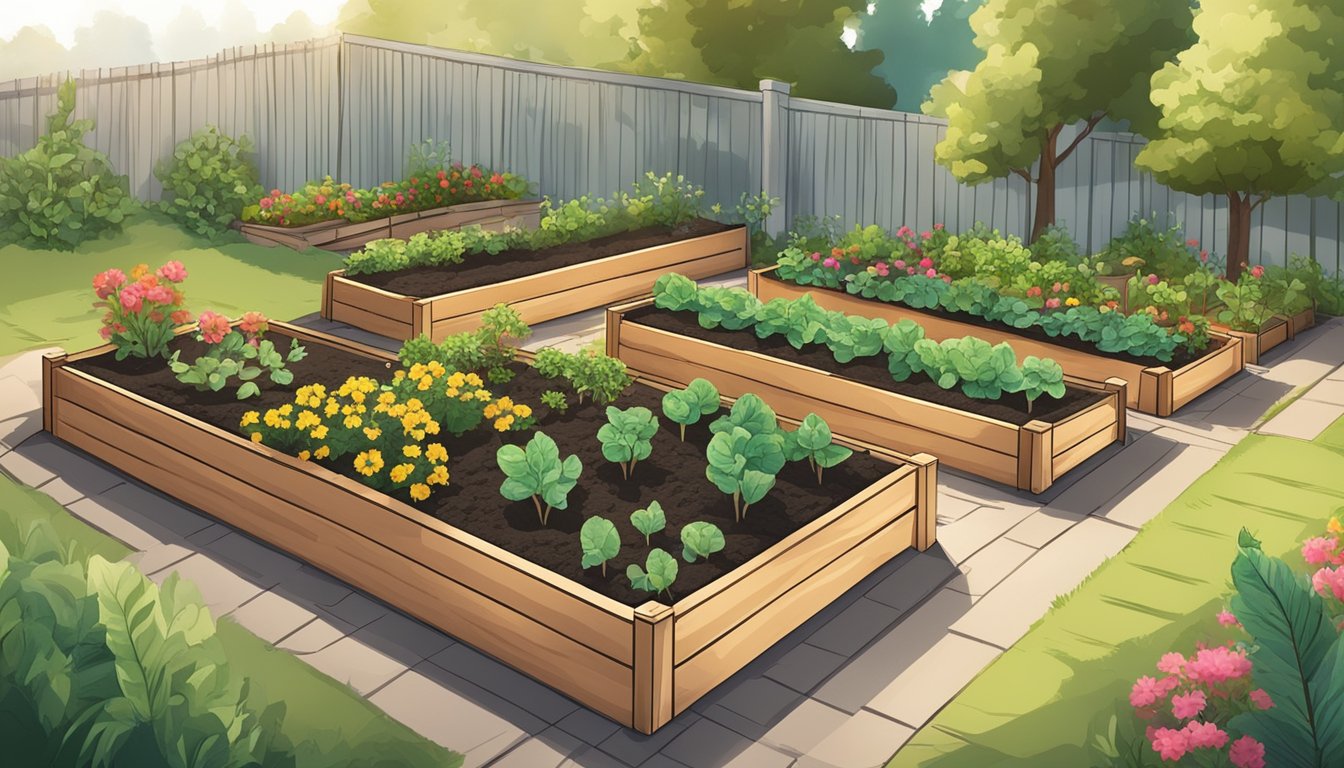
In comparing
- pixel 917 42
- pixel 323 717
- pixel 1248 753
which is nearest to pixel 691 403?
pixel 323 717

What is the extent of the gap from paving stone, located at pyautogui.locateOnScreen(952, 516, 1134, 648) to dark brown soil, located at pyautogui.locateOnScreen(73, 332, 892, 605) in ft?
2.66

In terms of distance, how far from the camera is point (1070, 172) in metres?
11.9

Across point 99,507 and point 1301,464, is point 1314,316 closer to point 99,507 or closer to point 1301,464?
point 1301,464

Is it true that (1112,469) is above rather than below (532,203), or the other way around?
below

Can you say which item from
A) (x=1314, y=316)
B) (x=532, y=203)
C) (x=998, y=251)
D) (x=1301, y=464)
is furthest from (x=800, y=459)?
(x=532, y=203)

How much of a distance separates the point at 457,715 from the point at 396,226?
9.04 m

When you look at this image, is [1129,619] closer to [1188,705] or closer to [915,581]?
[915,581]

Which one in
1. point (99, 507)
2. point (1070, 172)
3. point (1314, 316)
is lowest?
point (99, 507)

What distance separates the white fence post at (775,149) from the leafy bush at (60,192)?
650 cm

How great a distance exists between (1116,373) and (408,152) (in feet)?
→ 31.4

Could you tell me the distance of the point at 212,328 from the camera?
7977 mm

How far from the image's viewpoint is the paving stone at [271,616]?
5.76 m

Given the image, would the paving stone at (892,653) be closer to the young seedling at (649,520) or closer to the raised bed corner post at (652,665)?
the raised bed corner post at (652,665)

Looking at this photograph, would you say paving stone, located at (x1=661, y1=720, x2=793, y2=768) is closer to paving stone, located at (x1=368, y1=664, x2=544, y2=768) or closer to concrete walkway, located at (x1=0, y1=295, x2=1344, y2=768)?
concrete walkway, located at (x1=0, y1=295, x2=1344, y2=768)
